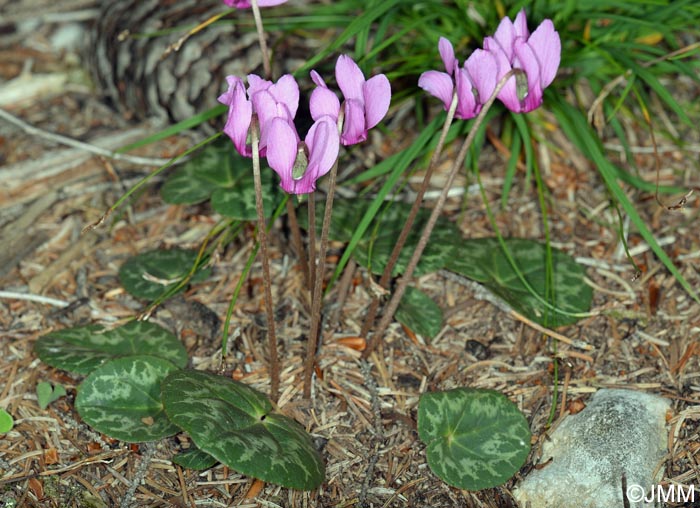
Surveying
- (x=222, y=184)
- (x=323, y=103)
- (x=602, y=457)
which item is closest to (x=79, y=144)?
(x=222, y=184)

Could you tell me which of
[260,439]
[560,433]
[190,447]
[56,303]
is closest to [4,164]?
[56,303]

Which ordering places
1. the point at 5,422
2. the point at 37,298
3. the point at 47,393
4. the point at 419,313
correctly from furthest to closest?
the point at 37,298 → the point at 419,313 → the point at 47,393 → the point at 5,422

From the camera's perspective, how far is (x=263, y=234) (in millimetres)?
1909

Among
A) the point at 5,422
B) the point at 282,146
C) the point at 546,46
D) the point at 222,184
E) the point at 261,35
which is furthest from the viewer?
the point at 222,184

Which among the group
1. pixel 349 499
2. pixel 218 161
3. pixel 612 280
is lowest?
pixel 349 499

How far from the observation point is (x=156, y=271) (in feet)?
8.42

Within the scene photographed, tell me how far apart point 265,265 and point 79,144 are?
144cm

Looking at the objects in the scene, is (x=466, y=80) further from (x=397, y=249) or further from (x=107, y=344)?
(x=107, y=344)

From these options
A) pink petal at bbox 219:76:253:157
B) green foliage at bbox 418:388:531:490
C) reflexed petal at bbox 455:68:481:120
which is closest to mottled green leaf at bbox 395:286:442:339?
green foliage at bbox 418:388:531:490

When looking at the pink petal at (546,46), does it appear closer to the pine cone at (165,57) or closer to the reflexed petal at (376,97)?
the reflexed petal at (376,97)

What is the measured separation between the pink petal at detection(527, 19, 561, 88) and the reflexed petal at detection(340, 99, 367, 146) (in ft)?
1.32

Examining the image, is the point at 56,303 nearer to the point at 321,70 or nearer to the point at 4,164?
the point at 4,164

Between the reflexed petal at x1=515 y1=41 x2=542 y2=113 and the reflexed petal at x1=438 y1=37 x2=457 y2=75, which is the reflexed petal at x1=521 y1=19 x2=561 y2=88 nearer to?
the reflexed petal at x1=515 y1=41 x2=542 y2=113

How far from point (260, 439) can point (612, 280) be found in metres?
1.30
